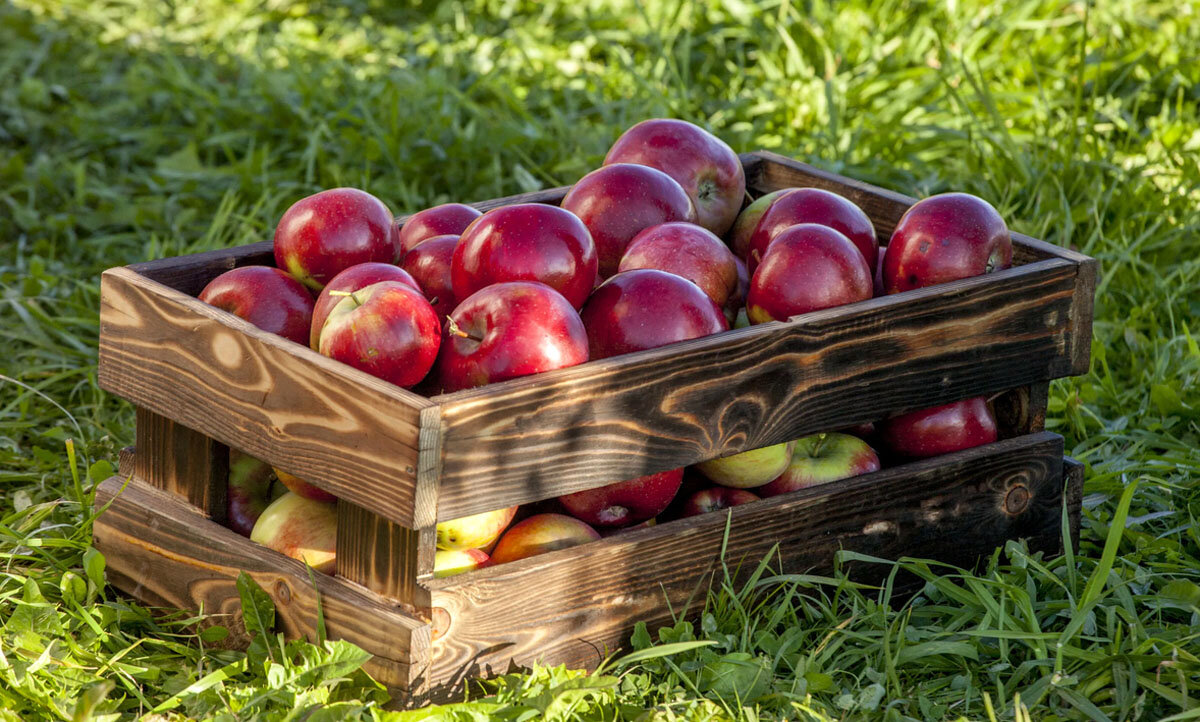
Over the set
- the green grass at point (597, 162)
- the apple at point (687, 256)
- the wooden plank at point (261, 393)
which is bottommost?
the green grass at point (597, 162)

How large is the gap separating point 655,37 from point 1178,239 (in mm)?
1891

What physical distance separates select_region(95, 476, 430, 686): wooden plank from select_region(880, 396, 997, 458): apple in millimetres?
924

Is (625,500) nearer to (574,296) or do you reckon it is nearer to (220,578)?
(574,296)

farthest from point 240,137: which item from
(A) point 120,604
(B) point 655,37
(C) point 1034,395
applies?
(C) point 1034,395

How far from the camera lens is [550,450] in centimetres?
187

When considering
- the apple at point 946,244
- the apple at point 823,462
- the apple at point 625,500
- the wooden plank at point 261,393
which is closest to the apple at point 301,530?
the wooden plank at point 261,393

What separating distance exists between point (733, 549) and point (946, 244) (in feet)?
2.05

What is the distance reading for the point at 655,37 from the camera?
471 cm

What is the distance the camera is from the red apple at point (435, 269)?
2199mm

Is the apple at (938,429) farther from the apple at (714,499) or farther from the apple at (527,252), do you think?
the apple at (527,252)

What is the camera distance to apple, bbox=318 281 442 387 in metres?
1.86

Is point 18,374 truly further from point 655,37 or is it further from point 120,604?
point 655,37

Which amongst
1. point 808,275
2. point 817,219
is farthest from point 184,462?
point 817,219

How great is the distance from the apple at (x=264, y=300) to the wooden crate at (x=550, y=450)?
0.05m
